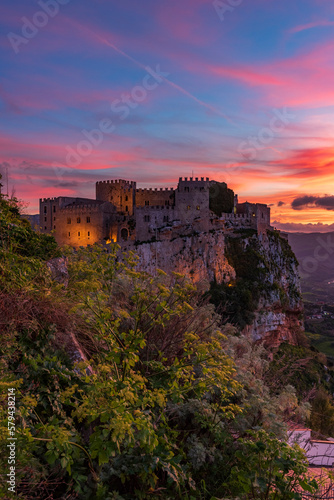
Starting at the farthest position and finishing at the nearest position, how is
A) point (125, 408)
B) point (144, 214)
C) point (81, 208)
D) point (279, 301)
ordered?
point (81, 208) → point (279, 301) → point (144, 214) → point (125, 408)

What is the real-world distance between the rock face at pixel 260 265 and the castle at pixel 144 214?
7.62 ft

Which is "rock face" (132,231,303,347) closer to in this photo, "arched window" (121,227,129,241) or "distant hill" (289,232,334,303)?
"arched window" (121,227,129,241)

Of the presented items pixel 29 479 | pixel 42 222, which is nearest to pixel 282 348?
pixel 42 222

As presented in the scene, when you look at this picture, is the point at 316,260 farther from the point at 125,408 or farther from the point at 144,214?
the point at 125,408

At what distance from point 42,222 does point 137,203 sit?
18.4 m

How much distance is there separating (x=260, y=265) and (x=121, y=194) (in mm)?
28814

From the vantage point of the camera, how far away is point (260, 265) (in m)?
56.9

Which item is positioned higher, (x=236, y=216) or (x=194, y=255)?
(x=236, y=216)

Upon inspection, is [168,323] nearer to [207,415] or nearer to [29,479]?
[207,415]

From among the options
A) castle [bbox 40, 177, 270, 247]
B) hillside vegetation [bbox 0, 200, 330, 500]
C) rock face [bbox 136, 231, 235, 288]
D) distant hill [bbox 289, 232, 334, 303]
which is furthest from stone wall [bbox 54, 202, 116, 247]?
distant hill [bbox 289, 232, 334, 303]

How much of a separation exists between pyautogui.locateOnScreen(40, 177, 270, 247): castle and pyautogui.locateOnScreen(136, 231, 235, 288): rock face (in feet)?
6.70

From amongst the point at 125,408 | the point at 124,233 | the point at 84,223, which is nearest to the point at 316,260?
the point at 124,233

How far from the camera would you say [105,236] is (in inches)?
2233

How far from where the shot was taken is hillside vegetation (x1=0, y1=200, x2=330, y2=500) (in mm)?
3648
